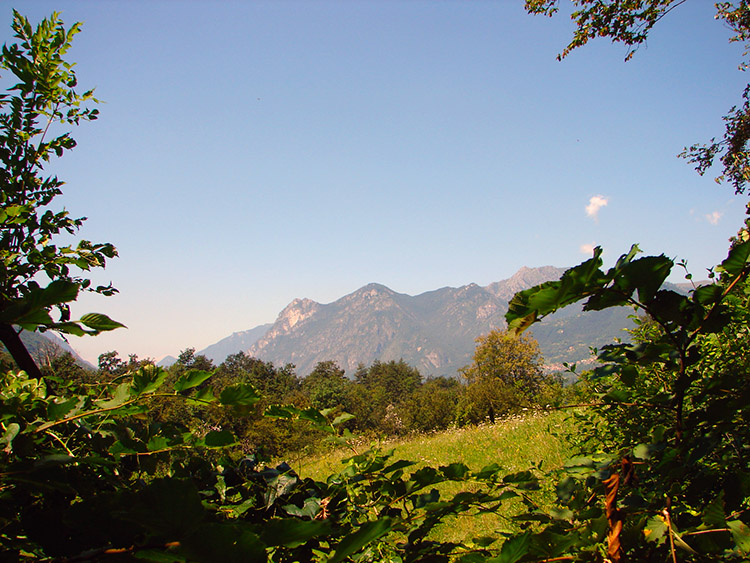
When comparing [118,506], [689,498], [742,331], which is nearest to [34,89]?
[118,506]

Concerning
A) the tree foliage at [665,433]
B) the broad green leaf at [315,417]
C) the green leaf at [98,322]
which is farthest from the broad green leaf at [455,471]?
the green leaf at [98,322]

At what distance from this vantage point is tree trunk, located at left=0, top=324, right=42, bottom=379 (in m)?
1.29

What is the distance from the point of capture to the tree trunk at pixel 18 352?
50.8 inches

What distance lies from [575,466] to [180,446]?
0.98 metres

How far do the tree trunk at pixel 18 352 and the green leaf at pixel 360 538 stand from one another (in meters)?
1.36

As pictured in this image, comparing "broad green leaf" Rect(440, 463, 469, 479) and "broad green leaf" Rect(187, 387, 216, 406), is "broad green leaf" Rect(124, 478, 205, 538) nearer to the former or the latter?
"broad green leaf" Rect(187, 387, 216, 406)

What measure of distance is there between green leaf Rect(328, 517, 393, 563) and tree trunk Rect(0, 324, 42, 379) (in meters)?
1.36

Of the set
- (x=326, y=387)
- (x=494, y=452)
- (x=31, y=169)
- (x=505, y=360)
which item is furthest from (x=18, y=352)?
(x=326, y=387)

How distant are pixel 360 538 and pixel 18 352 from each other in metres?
1.49

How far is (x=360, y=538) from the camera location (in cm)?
49

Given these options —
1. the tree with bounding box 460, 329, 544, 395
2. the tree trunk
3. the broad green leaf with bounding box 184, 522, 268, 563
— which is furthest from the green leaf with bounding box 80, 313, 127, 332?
the tree with bounding box 460, 329, 544, 395

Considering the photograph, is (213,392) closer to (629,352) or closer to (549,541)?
(549,541)

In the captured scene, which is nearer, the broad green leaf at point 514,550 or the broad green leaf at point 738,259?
the broad green leaf at point 514,550

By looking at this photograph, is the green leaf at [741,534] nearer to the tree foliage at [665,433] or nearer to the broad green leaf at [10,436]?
the tree foliage at [665,433]
